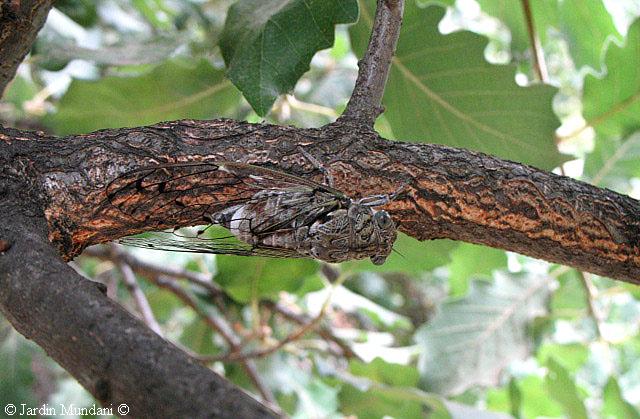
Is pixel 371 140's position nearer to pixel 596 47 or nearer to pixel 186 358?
pixel 186 358

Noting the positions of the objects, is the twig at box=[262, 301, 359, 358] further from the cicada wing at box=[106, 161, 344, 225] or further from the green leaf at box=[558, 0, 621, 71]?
the cicada wing at box=[106, 161, 344, 225]

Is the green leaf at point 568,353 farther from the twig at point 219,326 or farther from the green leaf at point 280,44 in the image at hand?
the green leaf at point 280,44

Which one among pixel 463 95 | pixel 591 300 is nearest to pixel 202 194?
pixel 463 95

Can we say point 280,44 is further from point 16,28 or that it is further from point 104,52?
point 104,52

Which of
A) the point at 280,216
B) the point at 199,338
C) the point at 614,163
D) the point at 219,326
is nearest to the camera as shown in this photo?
the point at 280,216

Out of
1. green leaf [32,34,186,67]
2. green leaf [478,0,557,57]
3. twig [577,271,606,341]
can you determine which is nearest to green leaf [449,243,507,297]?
twig [577,271,606,341]

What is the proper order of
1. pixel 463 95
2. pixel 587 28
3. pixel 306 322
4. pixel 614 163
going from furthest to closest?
pixel 306 322 → pixel 614 163 → pixel 587 28 → pixel 463 95
